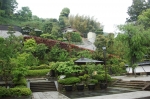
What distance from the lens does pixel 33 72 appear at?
20.3 metres

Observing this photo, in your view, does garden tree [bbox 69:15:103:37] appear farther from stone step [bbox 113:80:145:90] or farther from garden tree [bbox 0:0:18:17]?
stone step [bbox 113:80:145:90]

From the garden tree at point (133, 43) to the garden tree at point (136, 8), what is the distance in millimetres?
28604

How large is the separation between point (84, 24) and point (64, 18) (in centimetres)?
581

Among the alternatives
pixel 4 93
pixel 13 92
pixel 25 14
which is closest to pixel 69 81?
pixel 13 92

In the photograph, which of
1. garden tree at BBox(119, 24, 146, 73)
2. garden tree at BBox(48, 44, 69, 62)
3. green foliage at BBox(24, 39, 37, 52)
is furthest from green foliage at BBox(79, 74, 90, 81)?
green foliage at BBox(24, 39, 37, 52)

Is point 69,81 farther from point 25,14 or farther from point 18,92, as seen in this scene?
point 25,14

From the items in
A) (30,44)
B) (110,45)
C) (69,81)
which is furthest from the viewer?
(110,45)

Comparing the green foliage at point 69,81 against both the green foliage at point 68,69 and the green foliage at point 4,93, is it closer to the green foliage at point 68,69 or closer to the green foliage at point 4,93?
the green foliage at point 68,69

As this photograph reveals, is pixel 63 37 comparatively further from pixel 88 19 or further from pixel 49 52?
pixel 88 19

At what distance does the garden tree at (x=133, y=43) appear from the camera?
20281mm

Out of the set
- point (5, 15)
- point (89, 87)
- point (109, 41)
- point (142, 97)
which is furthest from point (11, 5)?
point (142, 97)

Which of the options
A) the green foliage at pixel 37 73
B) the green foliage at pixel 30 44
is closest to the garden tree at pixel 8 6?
the green foliage at pixel 30 44

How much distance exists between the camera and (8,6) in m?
45.4

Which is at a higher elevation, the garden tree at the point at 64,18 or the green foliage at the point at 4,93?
the garden tree at the point at 64,18
